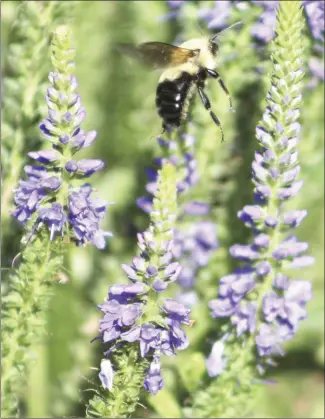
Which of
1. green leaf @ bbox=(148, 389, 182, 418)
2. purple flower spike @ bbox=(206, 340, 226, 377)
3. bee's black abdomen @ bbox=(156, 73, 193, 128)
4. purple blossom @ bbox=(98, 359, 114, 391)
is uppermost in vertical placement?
bee's black abdomen @ bbox=(156, 73, 193, 128)

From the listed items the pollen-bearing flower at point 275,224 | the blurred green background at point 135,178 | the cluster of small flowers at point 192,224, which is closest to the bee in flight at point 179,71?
the cluster of small flowers at point 192,224

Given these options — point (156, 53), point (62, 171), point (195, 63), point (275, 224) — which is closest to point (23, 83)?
point (156, 53)

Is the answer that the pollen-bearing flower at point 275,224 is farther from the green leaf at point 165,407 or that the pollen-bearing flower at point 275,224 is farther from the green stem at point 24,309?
the green stem at point 24,309

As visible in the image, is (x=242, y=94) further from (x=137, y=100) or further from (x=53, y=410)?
(x=53, y=410)

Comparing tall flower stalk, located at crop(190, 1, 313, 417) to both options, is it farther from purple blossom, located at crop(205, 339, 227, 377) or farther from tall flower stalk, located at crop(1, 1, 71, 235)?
tall flower stalk, located at crop(1, 1, 71, 235)

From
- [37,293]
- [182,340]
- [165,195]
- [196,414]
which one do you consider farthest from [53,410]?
[165,195]

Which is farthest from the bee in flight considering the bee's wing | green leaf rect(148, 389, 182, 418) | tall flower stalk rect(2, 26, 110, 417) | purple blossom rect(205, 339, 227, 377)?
green leaf rect(148, 389, 182, 418)
